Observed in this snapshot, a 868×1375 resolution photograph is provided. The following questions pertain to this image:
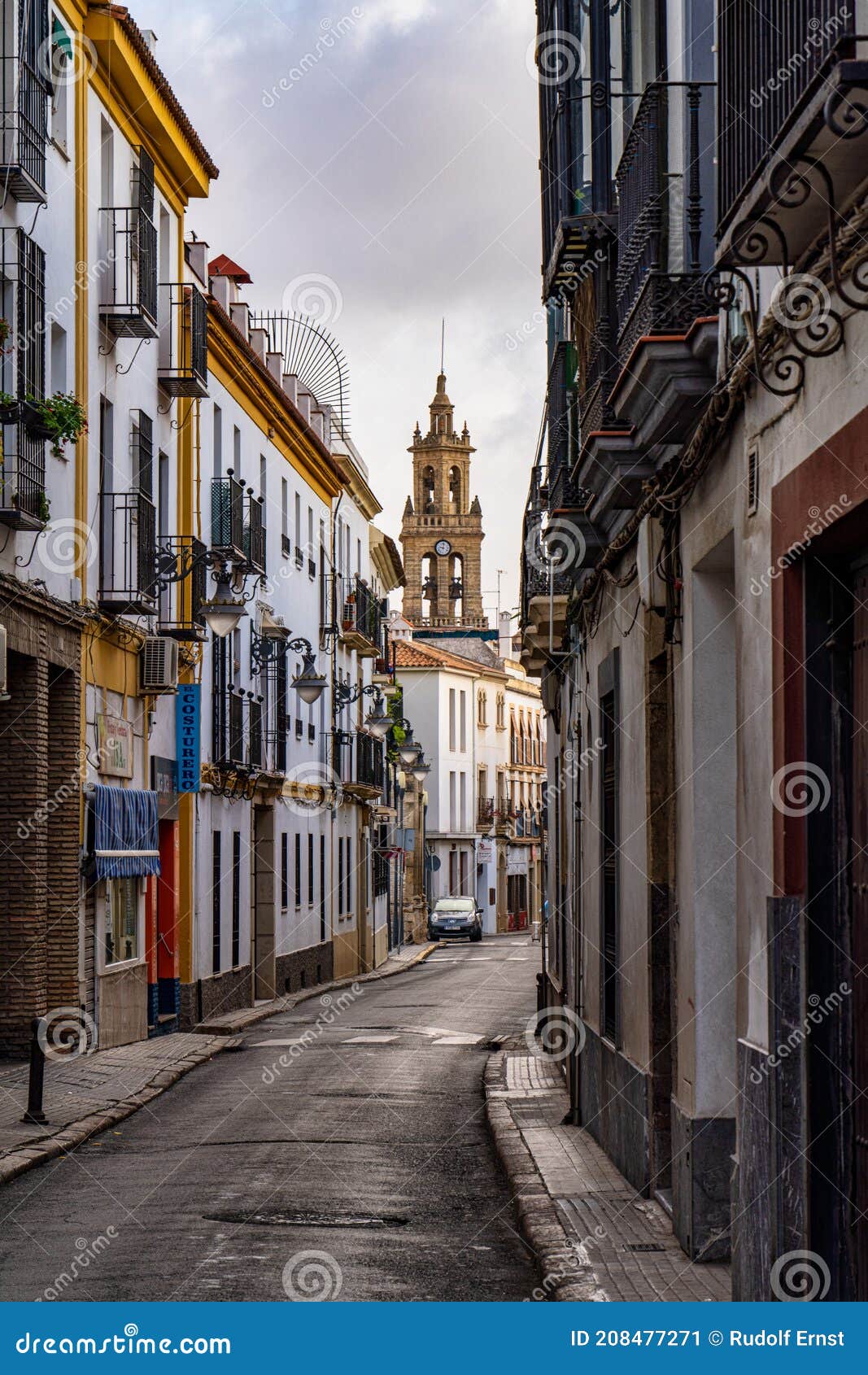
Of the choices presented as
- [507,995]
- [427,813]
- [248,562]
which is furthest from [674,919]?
[427,813]

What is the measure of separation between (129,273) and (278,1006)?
1334cm

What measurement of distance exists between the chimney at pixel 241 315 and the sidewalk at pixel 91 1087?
11.7 m

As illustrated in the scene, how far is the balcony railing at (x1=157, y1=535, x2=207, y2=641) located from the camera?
2259cm

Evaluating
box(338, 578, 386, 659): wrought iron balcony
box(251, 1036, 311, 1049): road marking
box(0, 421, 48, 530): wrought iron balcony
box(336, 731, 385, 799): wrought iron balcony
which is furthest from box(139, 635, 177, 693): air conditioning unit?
box(338, 578, 386, 659): wrought iron balcony

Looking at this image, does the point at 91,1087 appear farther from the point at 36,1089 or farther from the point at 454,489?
the point at 454,489

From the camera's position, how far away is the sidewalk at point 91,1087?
13.2m

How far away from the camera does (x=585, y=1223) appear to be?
9.91 m

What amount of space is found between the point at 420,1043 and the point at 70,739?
5.70 metres

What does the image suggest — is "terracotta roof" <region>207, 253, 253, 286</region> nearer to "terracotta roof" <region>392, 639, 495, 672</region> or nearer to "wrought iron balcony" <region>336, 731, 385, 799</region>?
"wrought iron balcony" <region>336, 731, 385, 799</region>

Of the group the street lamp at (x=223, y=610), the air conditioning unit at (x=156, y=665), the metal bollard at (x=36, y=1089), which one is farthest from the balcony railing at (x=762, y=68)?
the air conditioning unit at (x=156, y=665)

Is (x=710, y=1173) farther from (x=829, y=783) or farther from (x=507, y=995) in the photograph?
(x=507, y=995)

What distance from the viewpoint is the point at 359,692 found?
44.3m

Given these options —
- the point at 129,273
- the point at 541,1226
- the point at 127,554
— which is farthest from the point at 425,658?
the point at 541,1226

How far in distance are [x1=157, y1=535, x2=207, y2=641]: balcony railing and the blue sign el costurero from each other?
2.96 ft
